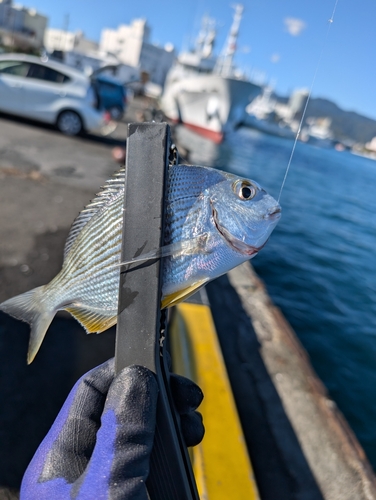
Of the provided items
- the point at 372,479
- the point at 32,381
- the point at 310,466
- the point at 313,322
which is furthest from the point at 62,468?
the point at 313,322

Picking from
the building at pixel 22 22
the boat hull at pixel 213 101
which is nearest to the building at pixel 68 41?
the building at pixel 22 22

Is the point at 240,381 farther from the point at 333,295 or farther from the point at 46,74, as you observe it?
the point at 46,74

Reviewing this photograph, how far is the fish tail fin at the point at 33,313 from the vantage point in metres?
1.38

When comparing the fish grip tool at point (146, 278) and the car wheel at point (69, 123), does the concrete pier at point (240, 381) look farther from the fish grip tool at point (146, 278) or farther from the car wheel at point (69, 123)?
the car wheel at point (69, 123)

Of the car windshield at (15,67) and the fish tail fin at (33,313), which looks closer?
the fish tail fin at (33,313)

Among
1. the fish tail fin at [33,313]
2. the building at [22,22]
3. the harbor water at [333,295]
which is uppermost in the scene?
the building at [22,22]

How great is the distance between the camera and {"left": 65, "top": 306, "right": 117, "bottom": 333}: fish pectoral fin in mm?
1280

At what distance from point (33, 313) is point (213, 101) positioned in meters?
34.2

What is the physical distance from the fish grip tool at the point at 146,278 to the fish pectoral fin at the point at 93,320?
0.11 m

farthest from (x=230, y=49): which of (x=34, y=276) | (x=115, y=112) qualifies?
(x=34, y=276)

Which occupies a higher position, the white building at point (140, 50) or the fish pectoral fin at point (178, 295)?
the white building at point (140, 50)

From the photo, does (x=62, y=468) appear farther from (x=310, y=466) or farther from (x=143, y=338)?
(x=310, y=466)

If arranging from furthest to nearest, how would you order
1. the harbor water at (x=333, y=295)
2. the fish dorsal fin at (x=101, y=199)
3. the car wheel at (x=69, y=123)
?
the car wheel at (x=69, y=123) < the harbor water at (x=333, y=295) < the fish dorsal fin at (x=101, y=199)

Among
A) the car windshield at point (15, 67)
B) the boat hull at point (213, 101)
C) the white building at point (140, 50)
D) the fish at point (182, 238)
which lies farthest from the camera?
the white building at point (140, 50)
